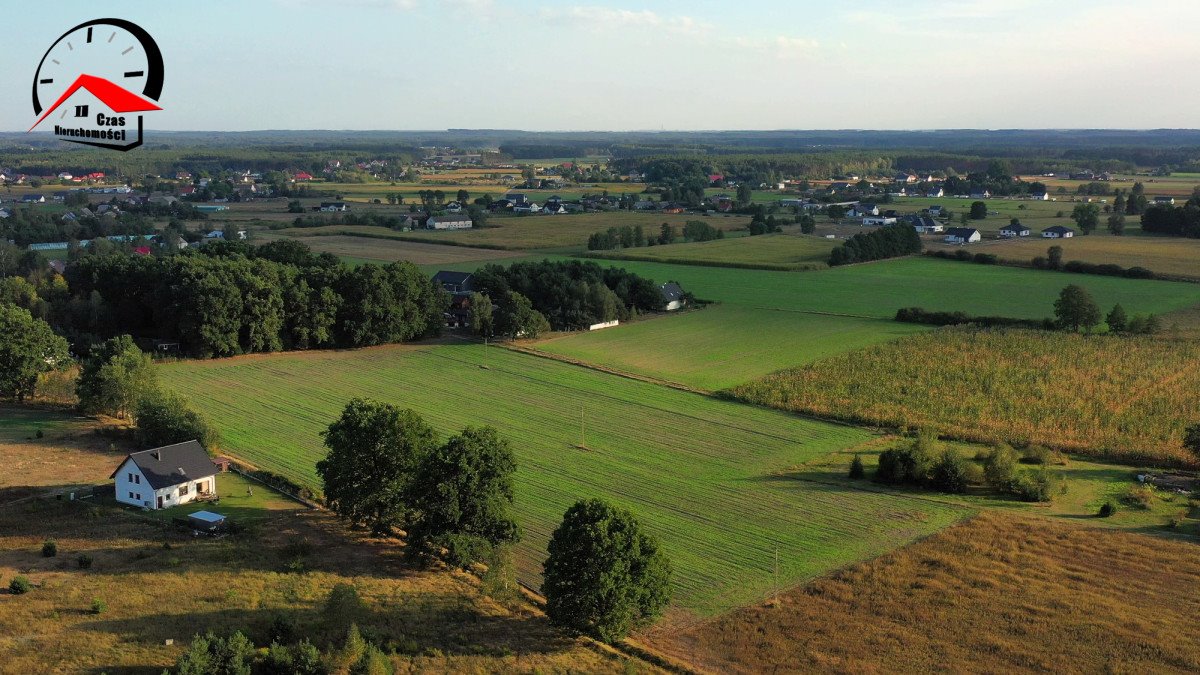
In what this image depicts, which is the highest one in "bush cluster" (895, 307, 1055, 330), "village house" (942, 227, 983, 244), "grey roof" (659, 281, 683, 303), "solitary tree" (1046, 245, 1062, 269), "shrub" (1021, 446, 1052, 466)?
"village house" (942, 227, 983, 244)

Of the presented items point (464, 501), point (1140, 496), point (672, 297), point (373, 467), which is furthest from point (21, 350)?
point (1140, 496)

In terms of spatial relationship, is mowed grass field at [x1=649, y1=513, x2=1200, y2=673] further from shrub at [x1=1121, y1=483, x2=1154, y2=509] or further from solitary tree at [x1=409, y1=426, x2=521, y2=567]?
solitary tree at [x1=409, y1=426, x2=521, y2=567]

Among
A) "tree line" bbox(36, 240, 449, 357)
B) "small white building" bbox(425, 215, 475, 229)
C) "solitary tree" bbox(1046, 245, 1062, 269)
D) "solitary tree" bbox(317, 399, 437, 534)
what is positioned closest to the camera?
"solitary tree" bbox(317, 399, 437, 534)

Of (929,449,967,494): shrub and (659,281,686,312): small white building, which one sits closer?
(929,449,967,494): shrub

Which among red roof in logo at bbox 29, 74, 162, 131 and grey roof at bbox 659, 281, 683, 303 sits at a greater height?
red roof in logo at bbox 29, 74, 162, 131

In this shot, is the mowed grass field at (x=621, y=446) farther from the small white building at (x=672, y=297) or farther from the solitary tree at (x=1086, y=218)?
the solitary tree at (x=1086, y=218)

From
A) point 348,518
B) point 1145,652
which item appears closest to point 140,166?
point 348,518

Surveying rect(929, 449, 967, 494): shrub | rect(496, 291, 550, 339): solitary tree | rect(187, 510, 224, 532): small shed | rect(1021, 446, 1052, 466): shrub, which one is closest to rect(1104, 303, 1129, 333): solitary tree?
rect(1021, 446, 1052, 466): shrub

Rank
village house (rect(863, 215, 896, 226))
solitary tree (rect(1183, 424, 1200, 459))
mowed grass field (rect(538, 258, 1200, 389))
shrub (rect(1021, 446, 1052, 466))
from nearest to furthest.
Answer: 1. solitary tree (rect(1183, 424, 1200, 459))
2. shrub (rect(1021, 446, 1052, 466))
3. mowed grass field (rect(538, 258, 1200, 389))
4. village house (rect(863, 215, 896, 226))

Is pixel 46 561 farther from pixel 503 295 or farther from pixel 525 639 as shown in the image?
pixel 503 295
